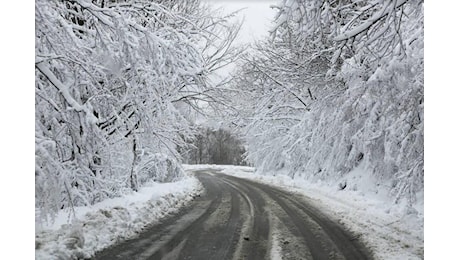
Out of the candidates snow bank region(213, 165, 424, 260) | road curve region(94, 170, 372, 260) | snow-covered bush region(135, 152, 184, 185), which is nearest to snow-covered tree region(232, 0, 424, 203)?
snow bank region(213, 165, 424, 260)

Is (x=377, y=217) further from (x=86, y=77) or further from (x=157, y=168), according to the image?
(x=157, y=168)

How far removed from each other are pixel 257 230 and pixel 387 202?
16.6ft

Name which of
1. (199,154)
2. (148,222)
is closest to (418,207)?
(148,222)

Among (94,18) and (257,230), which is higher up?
(94,18)

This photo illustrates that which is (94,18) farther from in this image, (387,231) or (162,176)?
(162,176)

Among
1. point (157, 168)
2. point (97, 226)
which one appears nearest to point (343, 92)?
point (157, 168)

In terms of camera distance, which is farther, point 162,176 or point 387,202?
point 162,176

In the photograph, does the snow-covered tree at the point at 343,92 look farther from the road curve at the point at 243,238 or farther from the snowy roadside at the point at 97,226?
the snowy roadside at the point at 97,226

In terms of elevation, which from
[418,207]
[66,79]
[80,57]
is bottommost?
[418,207]

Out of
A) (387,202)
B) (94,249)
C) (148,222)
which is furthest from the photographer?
(387,202)

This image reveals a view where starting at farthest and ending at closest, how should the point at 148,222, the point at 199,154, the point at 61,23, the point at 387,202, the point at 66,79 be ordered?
the point at 199,154, the point at 387,202, the point at 148,222, the point at 66,79, the point at 61,23

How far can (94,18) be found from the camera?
16.9 feet

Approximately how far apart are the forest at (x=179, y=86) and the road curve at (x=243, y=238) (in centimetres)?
142

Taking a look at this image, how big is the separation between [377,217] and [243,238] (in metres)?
4.00
